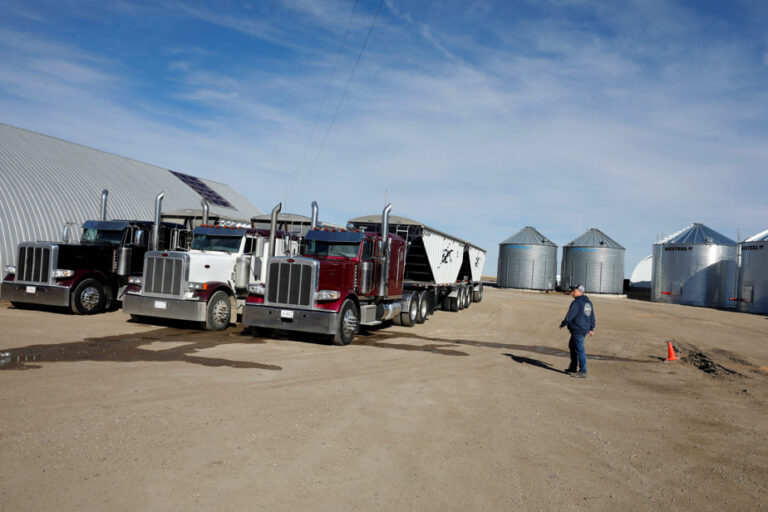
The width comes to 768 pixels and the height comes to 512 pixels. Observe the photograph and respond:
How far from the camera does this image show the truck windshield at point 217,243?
15.0 m

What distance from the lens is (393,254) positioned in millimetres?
15945

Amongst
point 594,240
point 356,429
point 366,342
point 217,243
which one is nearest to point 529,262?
point 594,240

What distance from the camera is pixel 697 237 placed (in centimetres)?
4184

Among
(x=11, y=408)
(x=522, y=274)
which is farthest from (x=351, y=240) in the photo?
(x=522, y=274)

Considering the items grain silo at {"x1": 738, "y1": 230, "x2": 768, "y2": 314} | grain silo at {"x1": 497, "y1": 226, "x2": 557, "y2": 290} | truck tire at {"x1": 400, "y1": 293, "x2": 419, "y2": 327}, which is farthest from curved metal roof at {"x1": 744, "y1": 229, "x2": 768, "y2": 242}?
truck tire at {"x1": 400, "y1": 293, "x2": 419, "y2": 327}

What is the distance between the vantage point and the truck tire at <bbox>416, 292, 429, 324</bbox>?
61.6 feet

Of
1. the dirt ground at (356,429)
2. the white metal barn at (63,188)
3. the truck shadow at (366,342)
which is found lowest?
the dirt ground at (356,429)

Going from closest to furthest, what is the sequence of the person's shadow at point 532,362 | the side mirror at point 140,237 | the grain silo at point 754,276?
the person's shadow at point 532,362 → the side mirror at point 140,237 → the grain silo at point 754,276

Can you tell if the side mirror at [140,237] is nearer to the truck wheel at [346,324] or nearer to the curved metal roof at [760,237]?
the truck wheel at [346,324]

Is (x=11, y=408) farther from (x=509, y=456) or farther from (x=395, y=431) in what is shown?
(x=509, y=456)

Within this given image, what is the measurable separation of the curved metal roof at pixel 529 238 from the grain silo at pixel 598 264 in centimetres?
296

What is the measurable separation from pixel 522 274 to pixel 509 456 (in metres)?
50.3

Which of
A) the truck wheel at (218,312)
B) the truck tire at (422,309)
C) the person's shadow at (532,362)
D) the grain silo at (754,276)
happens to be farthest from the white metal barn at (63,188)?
the grain silo at (754,276)

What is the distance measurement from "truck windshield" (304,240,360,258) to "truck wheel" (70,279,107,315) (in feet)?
22.4
